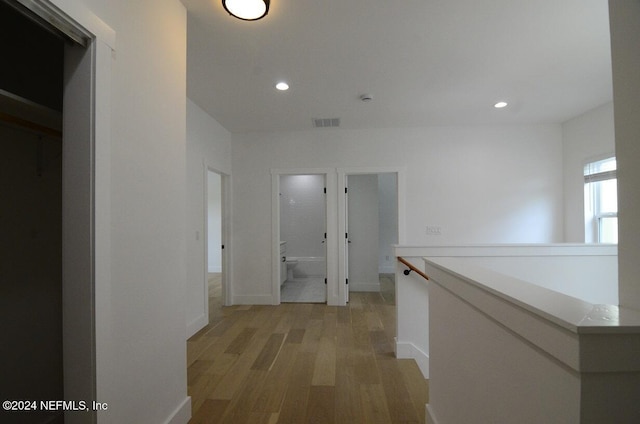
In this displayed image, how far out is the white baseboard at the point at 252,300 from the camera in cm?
444

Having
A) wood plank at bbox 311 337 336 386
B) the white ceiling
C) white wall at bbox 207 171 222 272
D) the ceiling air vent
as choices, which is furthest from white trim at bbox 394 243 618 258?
white wall at bbox 207 171 222 272

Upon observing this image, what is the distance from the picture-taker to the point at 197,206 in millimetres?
3449

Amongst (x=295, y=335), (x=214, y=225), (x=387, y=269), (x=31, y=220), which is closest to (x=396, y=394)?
(x=295, y=335)

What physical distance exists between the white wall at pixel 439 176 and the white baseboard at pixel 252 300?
6 centimetres

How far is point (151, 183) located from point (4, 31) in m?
0.98

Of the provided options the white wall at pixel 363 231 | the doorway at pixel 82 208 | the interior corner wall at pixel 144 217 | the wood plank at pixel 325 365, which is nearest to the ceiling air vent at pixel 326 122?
the white wall at pixel 363 231

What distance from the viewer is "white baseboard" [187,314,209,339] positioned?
3.20 m

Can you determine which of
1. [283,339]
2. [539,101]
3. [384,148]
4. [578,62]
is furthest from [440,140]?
[283,339]

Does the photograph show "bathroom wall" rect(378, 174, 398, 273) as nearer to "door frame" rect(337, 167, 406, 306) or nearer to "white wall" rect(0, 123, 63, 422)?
"door frame" rect(337, 167, 406, 306)

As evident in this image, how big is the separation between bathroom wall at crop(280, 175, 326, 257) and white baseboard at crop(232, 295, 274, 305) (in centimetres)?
227

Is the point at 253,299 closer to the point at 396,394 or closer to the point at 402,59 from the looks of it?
the point at 396,394

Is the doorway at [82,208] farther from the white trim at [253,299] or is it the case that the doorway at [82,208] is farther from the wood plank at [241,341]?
the white trim at [253,299]

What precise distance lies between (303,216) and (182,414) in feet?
16.7

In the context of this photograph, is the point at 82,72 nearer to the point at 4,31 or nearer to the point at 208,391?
the point at 4,31
